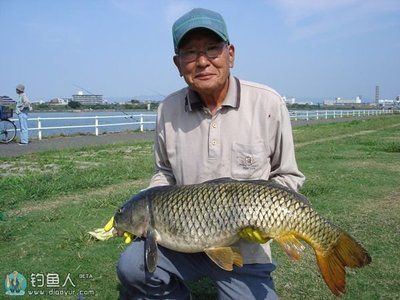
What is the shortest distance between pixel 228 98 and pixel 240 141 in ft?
1.13

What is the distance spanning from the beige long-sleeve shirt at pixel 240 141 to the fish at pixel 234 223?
11.5 inches

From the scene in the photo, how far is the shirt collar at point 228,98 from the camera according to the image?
3.45m

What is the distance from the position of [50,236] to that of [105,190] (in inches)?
109

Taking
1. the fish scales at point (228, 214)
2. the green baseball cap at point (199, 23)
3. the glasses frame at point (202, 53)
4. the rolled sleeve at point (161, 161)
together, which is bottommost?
the fish scales at point (228, 214)

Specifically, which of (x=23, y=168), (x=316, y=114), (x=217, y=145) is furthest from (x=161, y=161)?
(x=316, y=114)

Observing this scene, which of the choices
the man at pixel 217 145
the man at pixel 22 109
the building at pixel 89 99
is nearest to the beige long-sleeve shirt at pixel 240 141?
the man at pixel 217 145

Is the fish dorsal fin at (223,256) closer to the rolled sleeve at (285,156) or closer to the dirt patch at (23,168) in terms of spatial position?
the rolled sleeve at (285,156)

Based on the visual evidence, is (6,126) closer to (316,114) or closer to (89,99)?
(89,99)

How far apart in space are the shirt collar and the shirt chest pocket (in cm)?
32

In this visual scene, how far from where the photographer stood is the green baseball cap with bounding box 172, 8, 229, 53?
3164 mm

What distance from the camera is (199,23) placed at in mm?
3156

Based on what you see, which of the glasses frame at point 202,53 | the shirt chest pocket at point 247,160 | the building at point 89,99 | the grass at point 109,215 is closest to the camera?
the glasses frame at point 202,53

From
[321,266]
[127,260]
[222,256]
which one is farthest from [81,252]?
[321,266]

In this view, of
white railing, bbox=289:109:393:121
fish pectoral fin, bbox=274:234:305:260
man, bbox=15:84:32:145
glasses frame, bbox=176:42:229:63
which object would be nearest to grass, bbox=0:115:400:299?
fish pectoral fin, bbox=274:234:305:260
